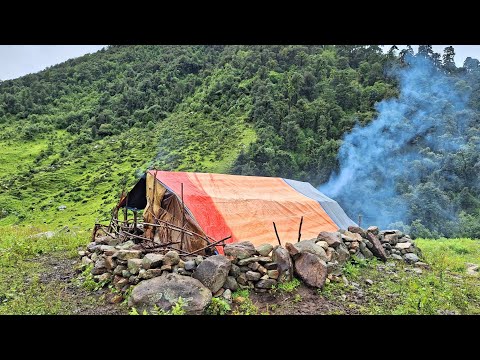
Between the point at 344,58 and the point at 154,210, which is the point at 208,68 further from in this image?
the point at 154,210

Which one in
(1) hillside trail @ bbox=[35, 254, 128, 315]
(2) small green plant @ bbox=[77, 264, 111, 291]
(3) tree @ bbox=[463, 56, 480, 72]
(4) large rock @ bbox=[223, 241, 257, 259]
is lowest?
(1) hillside trail @ bbox=[35, 254, 128, 315]

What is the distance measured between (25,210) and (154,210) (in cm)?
2807

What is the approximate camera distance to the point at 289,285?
6652 mm

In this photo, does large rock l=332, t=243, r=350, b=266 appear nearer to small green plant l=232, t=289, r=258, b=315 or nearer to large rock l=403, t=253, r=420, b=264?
large rock l=403, t=253, r=420, b=264

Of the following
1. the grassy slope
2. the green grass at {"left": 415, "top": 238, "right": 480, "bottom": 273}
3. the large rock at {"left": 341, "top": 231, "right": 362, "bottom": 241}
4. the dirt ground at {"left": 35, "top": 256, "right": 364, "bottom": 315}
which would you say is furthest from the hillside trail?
the grassy slope

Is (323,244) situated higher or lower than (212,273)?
higher

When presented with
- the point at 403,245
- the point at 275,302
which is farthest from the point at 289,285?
the point at 403,245

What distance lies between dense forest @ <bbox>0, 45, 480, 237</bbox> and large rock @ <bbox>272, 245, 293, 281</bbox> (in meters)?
14.7

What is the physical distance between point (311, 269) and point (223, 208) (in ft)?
11.0

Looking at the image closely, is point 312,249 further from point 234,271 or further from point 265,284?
point 234,271

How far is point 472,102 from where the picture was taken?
1375 inches

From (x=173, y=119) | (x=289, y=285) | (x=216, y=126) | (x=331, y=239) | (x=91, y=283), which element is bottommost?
Answer: (x=91, y=283)

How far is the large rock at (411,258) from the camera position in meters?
9.42

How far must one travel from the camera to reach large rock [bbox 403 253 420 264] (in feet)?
30.9
